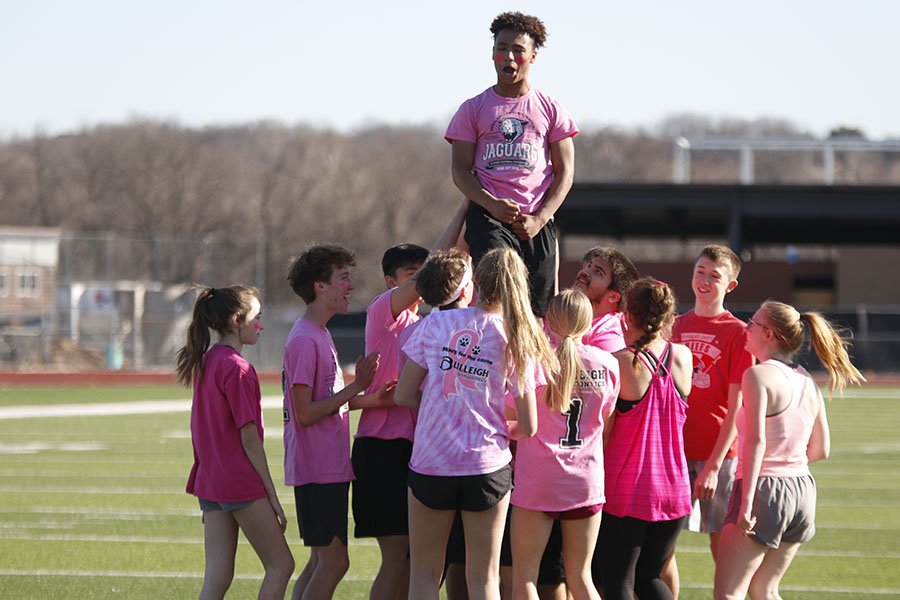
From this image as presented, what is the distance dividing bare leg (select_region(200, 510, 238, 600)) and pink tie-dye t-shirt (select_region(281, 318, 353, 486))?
1.17 ft

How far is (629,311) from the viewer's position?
5109 millimetres

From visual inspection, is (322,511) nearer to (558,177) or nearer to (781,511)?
(558,177)

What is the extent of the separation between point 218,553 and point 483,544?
1.33 metres

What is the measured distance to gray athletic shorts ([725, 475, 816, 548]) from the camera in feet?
16.7

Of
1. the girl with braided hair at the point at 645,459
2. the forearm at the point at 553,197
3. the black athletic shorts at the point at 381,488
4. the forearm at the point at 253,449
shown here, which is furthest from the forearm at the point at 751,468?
the forearm at the point at 253,449

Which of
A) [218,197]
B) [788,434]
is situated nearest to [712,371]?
[788,434]

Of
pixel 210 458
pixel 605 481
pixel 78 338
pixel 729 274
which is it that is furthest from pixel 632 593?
Result: pixel 78 338

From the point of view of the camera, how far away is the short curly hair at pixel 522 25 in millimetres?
5387

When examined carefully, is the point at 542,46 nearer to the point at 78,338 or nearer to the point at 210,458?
the point at 210,458

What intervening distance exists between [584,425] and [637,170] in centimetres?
9960

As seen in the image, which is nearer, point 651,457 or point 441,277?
point 441,277

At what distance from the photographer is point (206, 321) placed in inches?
207

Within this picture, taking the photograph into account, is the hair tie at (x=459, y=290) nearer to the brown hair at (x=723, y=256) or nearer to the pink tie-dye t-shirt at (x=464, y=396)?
the pink tie-dye t-shirt at (x=464, y=396)

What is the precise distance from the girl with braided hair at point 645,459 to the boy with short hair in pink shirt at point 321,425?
1111 mm
